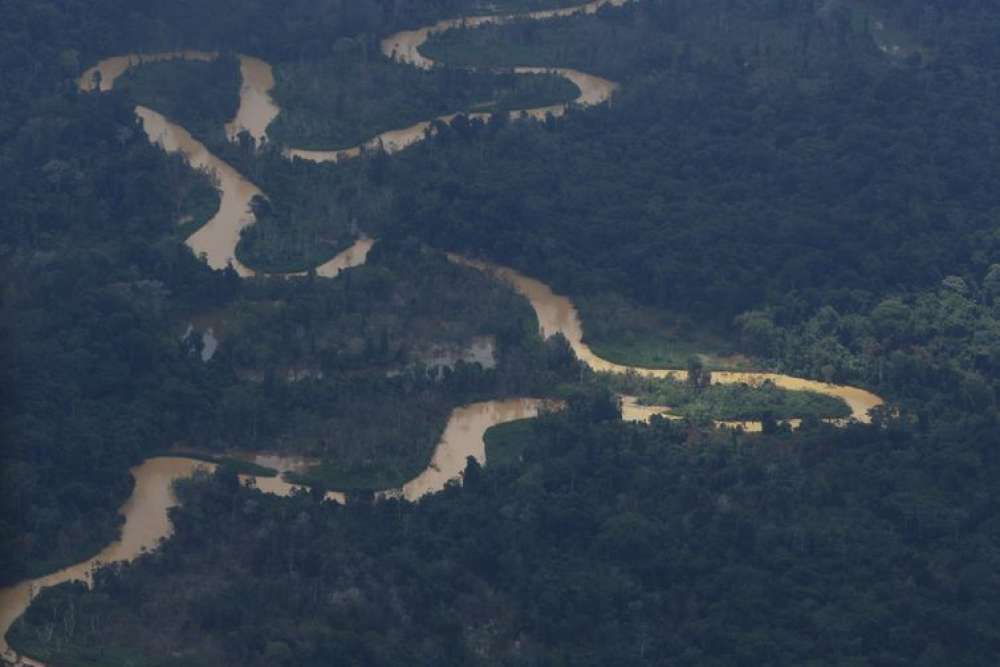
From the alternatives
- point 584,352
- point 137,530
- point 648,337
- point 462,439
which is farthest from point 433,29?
point 137,530

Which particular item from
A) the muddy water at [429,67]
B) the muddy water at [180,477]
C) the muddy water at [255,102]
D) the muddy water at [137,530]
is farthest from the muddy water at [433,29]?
the muddy water at [137,530]

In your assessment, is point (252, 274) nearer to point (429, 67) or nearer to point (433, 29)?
point (429, 67)

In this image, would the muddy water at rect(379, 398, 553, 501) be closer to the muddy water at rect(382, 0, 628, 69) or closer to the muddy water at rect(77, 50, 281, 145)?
the muddy water at rect(77, 50, 281, 145)

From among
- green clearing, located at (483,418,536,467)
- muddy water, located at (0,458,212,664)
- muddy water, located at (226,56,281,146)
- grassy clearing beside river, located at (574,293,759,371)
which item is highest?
muddy water, located at (226,56,281,146)

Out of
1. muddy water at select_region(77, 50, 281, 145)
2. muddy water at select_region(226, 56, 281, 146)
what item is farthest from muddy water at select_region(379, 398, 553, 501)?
muddy water at select_region(77, 50, 281, 145)

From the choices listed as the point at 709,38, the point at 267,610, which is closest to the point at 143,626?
the point at 267,610

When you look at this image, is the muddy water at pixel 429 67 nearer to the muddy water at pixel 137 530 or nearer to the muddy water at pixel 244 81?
the muddy water at pixel 244 81
